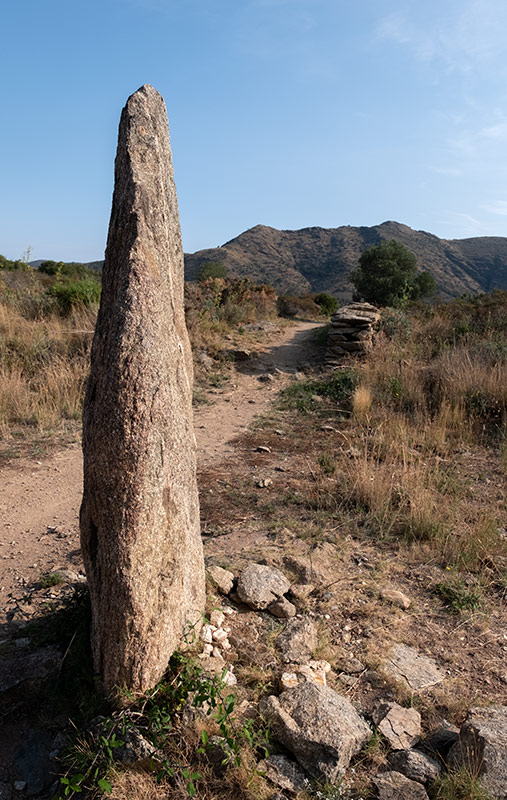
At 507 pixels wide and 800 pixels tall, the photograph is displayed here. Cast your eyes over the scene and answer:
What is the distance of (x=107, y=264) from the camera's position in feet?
9.03

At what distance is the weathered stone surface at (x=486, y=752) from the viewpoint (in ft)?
7.25

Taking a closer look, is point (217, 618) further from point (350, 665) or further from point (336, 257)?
point (336, 257)

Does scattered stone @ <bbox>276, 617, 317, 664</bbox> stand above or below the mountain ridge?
below

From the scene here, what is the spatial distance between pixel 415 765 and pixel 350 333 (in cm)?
1061

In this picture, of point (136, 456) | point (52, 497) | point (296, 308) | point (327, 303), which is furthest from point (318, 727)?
point (327, 303)

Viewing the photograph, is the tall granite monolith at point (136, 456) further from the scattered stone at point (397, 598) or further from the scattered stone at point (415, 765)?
the scattered stone at point (397, 598)

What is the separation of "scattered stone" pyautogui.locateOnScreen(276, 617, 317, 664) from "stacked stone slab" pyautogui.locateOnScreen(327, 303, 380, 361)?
9.15 metres

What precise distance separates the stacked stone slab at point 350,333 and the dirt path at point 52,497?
3033 millimetres

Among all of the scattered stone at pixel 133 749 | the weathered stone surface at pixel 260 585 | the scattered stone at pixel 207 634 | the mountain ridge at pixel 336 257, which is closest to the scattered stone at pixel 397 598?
the weathered stone surface at pixel 260 585

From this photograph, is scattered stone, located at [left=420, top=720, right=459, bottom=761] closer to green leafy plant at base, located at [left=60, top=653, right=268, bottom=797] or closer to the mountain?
green leafy plant at base, located at [left=60, top=653, right=268, bottom=797]

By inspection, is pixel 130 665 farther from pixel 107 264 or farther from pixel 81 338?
pixel 81 338

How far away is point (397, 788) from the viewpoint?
2.26m

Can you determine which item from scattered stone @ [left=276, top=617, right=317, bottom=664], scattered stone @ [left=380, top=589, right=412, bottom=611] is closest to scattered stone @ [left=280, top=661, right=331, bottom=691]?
scattered stone @ [left=276, top=617, right=317, bottom=664]

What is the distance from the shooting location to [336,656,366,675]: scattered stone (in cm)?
304
